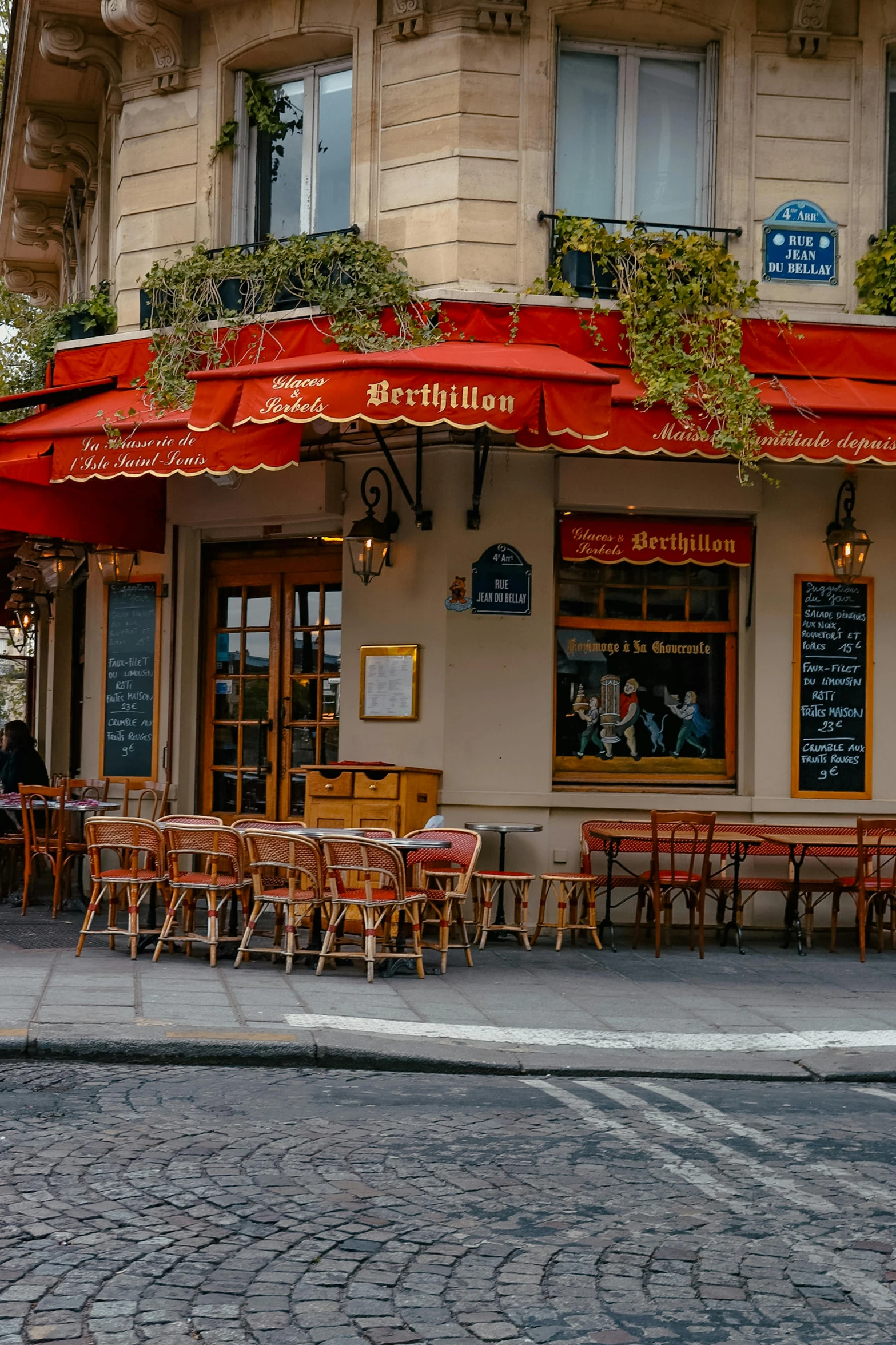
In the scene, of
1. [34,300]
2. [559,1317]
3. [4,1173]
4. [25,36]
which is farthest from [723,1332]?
[34,300]

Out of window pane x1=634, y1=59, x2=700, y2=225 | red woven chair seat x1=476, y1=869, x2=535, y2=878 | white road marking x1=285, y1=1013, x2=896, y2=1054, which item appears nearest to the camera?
white road marking x1=285, y1=1013, x2=896, y2=1054

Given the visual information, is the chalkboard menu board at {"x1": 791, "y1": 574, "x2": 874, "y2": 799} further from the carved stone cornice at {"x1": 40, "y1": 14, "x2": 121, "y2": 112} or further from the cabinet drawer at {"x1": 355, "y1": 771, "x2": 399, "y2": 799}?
the carved stone cornice at {"x1": 40, "y1": 14, "x2": 121, "y2": 112}

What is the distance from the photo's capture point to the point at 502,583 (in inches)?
462

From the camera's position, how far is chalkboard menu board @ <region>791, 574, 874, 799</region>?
12.1 metres

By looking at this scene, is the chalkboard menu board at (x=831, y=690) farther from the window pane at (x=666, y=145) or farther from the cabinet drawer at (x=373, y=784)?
the cabinet drawer at (x=373, y=784)

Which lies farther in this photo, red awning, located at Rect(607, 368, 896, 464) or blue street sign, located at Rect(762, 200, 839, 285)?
blue street sign, located at Rect(762, 200, 839, 285)

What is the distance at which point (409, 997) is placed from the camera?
8.80 meters

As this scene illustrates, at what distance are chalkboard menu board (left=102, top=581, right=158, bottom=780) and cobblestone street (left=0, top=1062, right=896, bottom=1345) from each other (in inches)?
264

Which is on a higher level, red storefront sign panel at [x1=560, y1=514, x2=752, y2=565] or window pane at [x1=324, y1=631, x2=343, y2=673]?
red storefront sign panel at [x1=560, y1=514, x2=752, y2=565]

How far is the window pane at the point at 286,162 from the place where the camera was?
12.9m

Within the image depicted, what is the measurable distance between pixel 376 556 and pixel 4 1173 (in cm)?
734

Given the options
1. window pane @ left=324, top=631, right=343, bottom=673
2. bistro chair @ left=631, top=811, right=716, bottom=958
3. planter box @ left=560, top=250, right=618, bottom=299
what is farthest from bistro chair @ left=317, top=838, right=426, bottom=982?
planter box @ left=560, top=250, right=618, bottom=299

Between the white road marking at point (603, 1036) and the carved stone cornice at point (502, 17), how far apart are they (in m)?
8.12

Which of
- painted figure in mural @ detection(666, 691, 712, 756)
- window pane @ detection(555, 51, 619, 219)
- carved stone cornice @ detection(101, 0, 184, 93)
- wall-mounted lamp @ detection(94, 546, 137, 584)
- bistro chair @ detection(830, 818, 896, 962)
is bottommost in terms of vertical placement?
bistro chair @ detection(830, 818, 896, 962)
